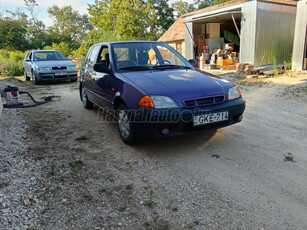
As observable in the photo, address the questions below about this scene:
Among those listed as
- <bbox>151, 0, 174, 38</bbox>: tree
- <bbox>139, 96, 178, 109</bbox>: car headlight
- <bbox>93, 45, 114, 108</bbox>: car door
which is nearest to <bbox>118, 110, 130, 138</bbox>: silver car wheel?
<bbox>93, 45, 114, 108</bbox>: car door

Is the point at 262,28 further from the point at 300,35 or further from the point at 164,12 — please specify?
the point at 164,12

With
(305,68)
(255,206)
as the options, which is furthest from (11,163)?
(305,68)

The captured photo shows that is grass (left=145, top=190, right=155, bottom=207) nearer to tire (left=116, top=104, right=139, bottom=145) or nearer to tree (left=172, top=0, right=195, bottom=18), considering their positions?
tire (left=116, top=104, right=139, bottom=145)

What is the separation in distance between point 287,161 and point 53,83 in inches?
458

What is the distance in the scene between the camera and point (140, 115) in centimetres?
353

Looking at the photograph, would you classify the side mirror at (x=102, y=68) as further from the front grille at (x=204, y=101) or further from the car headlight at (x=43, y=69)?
the car headlight at (x=43, y=69)

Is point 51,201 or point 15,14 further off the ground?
point 15,14

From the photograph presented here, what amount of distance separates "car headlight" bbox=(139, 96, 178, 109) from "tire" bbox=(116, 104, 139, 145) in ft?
1.51

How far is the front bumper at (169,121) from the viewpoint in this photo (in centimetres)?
339

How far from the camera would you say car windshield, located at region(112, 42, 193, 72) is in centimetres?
456

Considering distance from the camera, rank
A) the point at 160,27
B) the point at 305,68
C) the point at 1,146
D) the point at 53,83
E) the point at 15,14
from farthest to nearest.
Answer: the point at 15,14
the point at 160,27
the point at 53,83
the point at 305,68
the point at 1,146

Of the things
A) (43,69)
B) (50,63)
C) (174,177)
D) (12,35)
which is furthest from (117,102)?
(12,35)

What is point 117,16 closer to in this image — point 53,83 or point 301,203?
point 53,83

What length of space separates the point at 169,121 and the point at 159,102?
0.29m
